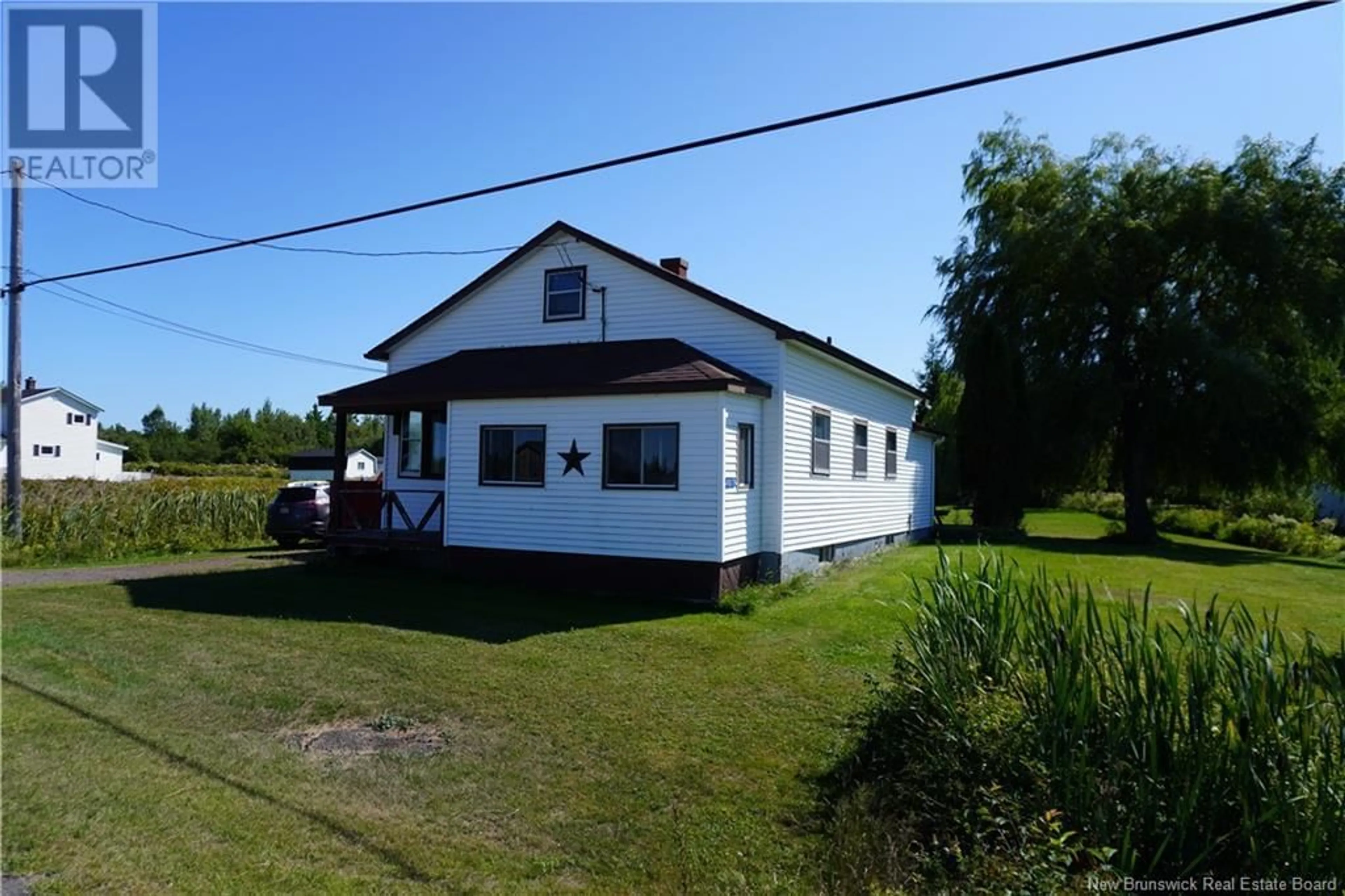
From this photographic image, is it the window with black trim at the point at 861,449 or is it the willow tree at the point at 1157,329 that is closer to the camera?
the window with black trim at the point at 861,449

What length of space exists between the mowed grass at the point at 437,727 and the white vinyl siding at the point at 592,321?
15.0 feet

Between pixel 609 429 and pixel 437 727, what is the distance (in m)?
7.02

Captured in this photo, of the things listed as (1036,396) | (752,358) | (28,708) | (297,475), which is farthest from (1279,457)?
(297,475)

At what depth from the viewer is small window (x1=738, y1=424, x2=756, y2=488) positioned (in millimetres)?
12594

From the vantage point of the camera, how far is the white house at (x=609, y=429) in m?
12.2

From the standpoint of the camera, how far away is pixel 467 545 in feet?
45.0

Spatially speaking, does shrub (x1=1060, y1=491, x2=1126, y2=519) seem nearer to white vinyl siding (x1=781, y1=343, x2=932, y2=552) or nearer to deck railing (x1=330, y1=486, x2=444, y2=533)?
white vinyl siding (x1=781, y1=343, x2=932, y2=552)

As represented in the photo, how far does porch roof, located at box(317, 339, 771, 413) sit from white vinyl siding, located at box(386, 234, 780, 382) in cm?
21

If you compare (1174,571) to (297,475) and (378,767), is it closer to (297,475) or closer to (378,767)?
(378,767)

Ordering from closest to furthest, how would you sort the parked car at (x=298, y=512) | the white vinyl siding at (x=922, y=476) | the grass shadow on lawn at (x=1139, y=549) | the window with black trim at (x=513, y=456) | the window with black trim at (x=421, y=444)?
the window with black trim at (x=513, y=456), the window with black trim at (x=421, y=444), the parked car at (x=298, y=512), the grass shadow on lawn at (x=1139, y=549), the white vinyl siding at (x=922, y=476)

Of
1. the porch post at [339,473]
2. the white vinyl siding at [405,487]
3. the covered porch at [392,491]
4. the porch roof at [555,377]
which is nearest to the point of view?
the porch roof at [555,377]

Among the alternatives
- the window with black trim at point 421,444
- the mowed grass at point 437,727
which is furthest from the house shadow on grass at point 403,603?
the window with black trim at point 421,444

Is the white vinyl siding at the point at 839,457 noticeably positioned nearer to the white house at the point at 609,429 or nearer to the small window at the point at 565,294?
the white house at the point at 609,429

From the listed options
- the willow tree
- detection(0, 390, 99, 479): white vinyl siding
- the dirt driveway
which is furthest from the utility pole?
detection(0, 390, 99, 479): white vinyl siding
